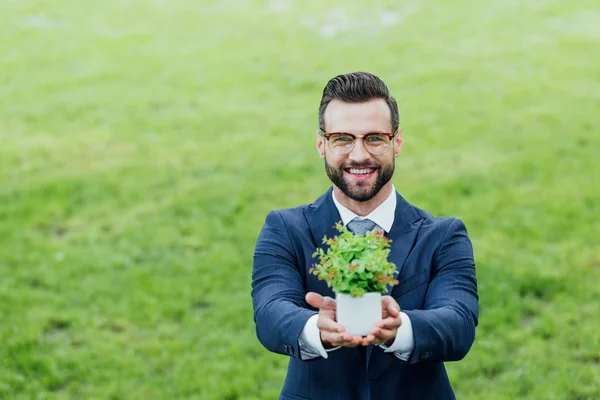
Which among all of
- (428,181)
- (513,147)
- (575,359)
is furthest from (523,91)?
(575,359)

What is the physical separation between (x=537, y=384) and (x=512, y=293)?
66.1 inches

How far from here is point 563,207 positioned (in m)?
11.6

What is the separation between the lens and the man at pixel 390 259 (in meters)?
4.25

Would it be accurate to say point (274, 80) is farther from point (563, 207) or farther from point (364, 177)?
point (364, 177)

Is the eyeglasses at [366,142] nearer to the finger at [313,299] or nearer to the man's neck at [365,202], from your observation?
the man's neck at [365,202]

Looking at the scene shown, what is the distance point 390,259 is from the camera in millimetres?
4402

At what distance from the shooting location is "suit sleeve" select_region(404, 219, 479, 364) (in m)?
4.03

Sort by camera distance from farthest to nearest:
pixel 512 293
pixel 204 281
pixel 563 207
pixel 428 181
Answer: pixel 428 181, pixel 563 207, pixel 204 281, pixel 512 293

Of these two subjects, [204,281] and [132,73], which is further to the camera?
[132,73]

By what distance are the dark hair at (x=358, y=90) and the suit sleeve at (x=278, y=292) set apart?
0.57 metres

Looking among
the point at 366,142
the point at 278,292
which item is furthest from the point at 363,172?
the point at 278,292

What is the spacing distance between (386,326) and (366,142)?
90cm

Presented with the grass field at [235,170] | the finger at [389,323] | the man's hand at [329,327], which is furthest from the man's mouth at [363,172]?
the grass field at [235,170]

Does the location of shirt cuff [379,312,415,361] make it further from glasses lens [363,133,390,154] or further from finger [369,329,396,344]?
glasses lens [363,133,390,154]
